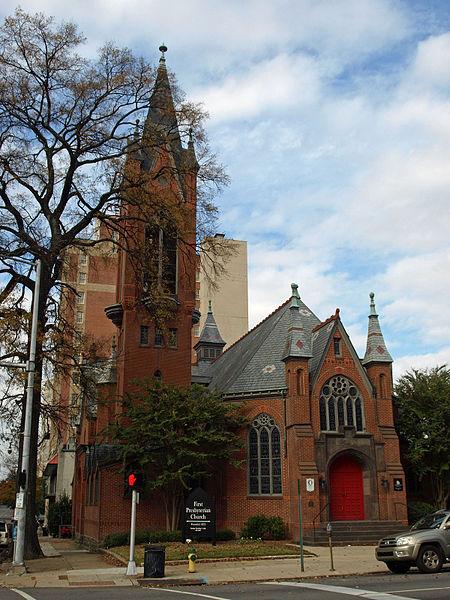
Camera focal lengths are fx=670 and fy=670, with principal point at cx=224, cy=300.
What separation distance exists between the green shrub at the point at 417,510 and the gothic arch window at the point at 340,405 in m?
4.63

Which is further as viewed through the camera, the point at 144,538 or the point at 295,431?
the point at 295,431

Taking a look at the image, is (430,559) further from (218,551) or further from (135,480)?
(135,480)

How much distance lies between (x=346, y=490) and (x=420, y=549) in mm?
13863

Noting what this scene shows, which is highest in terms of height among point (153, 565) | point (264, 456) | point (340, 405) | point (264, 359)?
point (264, 359)

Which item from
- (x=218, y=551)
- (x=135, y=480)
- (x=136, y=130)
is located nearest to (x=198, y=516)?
(x=218, y=551)

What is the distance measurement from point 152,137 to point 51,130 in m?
3.80

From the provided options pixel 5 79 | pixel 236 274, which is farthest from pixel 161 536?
pixel 236 274

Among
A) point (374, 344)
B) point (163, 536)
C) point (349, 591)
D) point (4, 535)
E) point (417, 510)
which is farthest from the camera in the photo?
point (374, 344)

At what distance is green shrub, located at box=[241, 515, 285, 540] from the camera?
29828 mm

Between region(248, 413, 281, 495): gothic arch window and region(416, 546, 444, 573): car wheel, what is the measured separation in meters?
13.7

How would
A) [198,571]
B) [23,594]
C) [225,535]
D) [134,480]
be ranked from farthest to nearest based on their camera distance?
[225,535]
[198,571]
[134,480]
[23,594]

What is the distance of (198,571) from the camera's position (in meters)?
19.4

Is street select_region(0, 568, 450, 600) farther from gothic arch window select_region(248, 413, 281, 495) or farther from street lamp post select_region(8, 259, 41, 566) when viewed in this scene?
gothic arch window select_region(248, 413, 281, 495)

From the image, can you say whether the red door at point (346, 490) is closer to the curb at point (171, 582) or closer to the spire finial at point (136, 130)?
the curb at point (171, 582)
